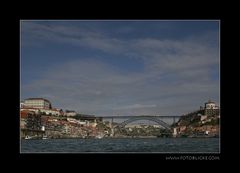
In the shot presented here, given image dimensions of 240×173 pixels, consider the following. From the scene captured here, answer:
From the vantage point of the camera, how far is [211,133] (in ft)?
25.0

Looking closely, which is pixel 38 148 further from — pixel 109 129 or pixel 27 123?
pixel 109 129

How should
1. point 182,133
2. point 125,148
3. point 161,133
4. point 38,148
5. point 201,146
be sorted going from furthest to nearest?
point 161,133, point 182,133, point 125,148, point 201,146, point 38,148

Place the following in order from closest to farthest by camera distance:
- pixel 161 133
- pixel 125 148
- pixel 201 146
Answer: pixel 201 146, pixel 125 148, pixel 161 133

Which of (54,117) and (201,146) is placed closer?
(201,146)

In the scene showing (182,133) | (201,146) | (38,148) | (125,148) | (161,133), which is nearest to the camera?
(38,148)
